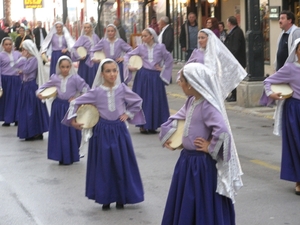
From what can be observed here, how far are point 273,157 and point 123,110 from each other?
334 centimetres

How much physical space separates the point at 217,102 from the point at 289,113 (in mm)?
3071

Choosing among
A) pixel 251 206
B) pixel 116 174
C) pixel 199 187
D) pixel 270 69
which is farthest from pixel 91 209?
pixel 270 69

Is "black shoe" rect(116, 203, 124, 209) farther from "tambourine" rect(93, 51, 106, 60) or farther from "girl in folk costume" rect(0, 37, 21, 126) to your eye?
"tambourine" rect(93, 51, 106, 60)

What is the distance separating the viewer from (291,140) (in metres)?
9.27

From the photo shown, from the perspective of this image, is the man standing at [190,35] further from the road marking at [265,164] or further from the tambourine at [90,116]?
the tambourine at [90,116]

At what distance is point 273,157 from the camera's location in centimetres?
1165

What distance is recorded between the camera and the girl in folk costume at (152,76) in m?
14.6

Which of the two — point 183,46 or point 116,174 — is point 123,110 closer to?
point 116,174

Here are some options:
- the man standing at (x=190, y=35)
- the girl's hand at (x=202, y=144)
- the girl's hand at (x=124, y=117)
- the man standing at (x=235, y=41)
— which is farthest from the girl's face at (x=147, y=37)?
the girl's hand at (x=202, y=144)

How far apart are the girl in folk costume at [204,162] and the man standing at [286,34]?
19.6 feet

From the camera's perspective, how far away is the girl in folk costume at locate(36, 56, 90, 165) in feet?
37.9

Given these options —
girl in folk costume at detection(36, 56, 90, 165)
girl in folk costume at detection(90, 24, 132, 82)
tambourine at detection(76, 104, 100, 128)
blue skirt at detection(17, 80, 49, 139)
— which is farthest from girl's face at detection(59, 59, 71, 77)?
girl in folk costume at detection(90, 24, 132, 82)

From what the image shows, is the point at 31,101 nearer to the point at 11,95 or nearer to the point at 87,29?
the point at 11,95

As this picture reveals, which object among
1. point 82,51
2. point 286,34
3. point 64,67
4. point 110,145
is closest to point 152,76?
point 286,34
